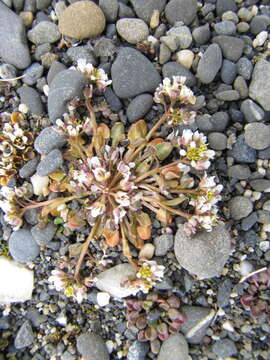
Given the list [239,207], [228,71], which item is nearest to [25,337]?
[239,207]

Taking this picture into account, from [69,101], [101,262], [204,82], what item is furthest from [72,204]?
[204,82]

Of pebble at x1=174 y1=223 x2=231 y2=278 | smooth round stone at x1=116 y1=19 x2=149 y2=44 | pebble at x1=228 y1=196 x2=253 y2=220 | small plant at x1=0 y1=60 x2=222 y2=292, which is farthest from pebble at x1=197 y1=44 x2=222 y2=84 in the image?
pebble at x1=174 y1=223 x2=231 y2=278

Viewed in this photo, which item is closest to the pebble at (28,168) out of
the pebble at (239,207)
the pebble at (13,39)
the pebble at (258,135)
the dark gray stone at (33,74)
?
the dark gray stone at (33,74)

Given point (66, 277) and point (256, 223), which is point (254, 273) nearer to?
point (256, 223)

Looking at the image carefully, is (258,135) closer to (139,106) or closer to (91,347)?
(139,106)

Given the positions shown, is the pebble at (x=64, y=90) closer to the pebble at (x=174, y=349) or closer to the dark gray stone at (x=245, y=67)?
the dark gray stone at (x=245, y=67)

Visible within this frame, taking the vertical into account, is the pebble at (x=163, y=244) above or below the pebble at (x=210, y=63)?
below

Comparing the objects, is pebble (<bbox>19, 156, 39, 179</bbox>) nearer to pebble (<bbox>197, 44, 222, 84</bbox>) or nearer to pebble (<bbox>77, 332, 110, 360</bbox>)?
pebble (<bbox>77, 332, 110, 360</bbox>)
